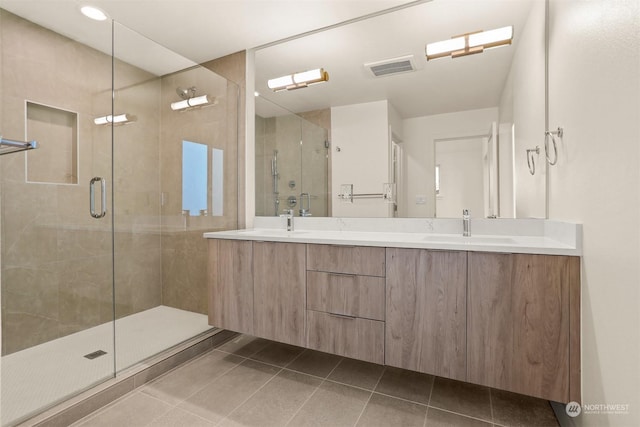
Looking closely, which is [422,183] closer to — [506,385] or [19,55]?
[506,385]

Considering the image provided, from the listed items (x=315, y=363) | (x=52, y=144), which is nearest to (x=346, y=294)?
(x=315, y=363)

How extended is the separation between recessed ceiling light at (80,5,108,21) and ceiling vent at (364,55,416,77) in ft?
6.07

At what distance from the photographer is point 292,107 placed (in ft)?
8.02

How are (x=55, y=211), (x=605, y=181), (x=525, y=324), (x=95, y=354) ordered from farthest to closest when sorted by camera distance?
(x=55, y=211) → (x=95, y=354) → (x=525, y=324) → (x=605, y=181)

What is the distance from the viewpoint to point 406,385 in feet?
5.74

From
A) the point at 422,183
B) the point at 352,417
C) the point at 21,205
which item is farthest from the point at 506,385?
the point at 21,205

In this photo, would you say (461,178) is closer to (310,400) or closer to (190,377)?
(310,400)

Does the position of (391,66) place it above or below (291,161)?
above

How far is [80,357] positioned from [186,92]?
2.09 meters

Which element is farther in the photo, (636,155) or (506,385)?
(506,385)

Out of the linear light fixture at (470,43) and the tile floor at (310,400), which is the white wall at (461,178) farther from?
the tile floor at (310,400)

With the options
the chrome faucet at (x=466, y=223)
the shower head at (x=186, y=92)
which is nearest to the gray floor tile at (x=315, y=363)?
the chrome faucet at (x=466, y=223)

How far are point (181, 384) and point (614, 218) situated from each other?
2165 mm

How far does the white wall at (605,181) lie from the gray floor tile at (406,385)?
2.24ft
